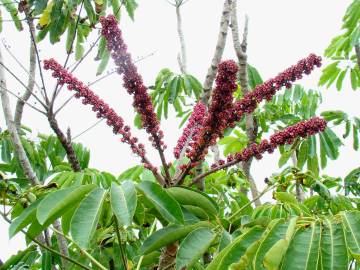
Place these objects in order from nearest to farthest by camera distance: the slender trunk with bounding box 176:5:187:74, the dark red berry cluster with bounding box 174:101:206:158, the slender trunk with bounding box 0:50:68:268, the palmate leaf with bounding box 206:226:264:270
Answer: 1. the palmate leaf with bounding box 206:226:264:270
2. the dark red berry cluster with bounding box 174:101:206:158
3. the slender trunk with bounding box 0:50:68:268
4. the slender trunk with bounding box 176:5:187:74

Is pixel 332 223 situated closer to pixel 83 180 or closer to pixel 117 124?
pixel 117 124

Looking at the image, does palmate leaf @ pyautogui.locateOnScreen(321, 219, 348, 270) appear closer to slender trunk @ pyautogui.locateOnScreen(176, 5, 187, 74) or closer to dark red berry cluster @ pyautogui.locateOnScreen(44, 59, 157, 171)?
dark red berry cluster @ pyautogui.locateOnScreen(44, 59, 157, 171)

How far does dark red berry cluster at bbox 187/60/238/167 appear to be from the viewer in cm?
146

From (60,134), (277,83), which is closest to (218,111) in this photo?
(277,83)

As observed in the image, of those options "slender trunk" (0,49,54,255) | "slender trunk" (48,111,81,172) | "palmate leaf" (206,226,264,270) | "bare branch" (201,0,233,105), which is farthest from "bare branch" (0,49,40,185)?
"palmate leaf" (206,226,264,270)

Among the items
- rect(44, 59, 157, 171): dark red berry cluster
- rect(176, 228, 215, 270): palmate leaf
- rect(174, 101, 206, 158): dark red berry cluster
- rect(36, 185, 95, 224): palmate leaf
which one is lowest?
rect(176, 228, 215, 270): palmate leaf

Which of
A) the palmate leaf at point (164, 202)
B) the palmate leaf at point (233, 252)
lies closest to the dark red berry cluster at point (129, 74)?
the palmate leaf at point (164, 202)

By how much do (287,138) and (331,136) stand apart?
185 centimetres

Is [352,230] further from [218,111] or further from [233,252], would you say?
[218,111]

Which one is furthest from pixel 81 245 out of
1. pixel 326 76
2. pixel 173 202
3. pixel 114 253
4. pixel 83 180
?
pixel 326 76

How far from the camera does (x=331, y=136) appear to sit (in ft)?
11.0

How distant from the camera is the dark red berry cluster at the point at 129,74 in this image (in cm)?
149

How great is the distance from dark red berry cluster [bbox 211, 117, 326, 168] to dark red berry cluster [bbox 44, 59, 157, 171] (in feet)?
0.99

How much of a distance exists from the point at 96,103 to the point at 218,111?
389 mm
